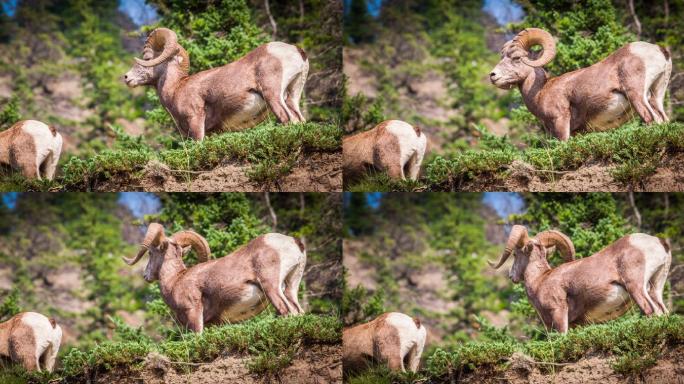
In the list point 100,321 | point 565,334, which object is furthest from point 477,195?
point 100,321

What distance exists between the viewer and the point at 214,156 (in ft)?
35.3

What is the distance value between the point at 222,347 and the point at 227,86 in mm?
2277

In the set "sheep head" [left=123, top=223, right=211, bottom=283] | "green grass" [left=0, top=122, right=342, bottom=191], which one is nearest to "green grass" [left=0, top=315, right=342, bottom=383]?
"sheep head" [left=123, top=223, right=211, bottom=283]

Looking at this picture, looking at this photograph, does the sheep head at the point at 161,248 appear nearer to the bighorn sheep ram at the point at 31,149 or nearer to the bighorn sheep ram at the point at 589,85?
the bighorn sheep ram at the point at 31,149

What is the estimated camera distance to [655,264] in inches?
410

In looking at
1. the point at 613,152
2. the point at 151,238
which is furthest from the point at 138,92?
the point at 613,152

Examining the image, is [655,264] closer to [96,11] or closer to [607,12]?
[607,12]

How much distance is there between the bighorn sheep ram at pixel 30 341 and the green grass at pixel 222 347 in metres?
0.11

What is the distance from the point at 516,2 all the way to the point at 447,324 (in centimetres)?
308

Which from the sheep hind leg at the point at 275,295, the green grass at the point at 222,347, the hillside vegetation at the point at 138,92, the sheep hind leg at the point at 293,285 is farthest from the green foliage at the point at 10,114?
the sheep hind leg at the point at 293,285

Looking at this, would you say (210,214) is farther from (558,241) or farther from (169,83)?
(558,241)

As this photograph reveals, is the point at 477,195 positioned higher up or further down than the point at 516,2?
further down

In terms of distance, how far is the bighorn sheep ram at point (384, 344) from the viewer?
35.6 ft

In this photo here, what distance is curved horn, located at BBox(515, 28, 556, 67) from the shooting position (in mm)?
10680
